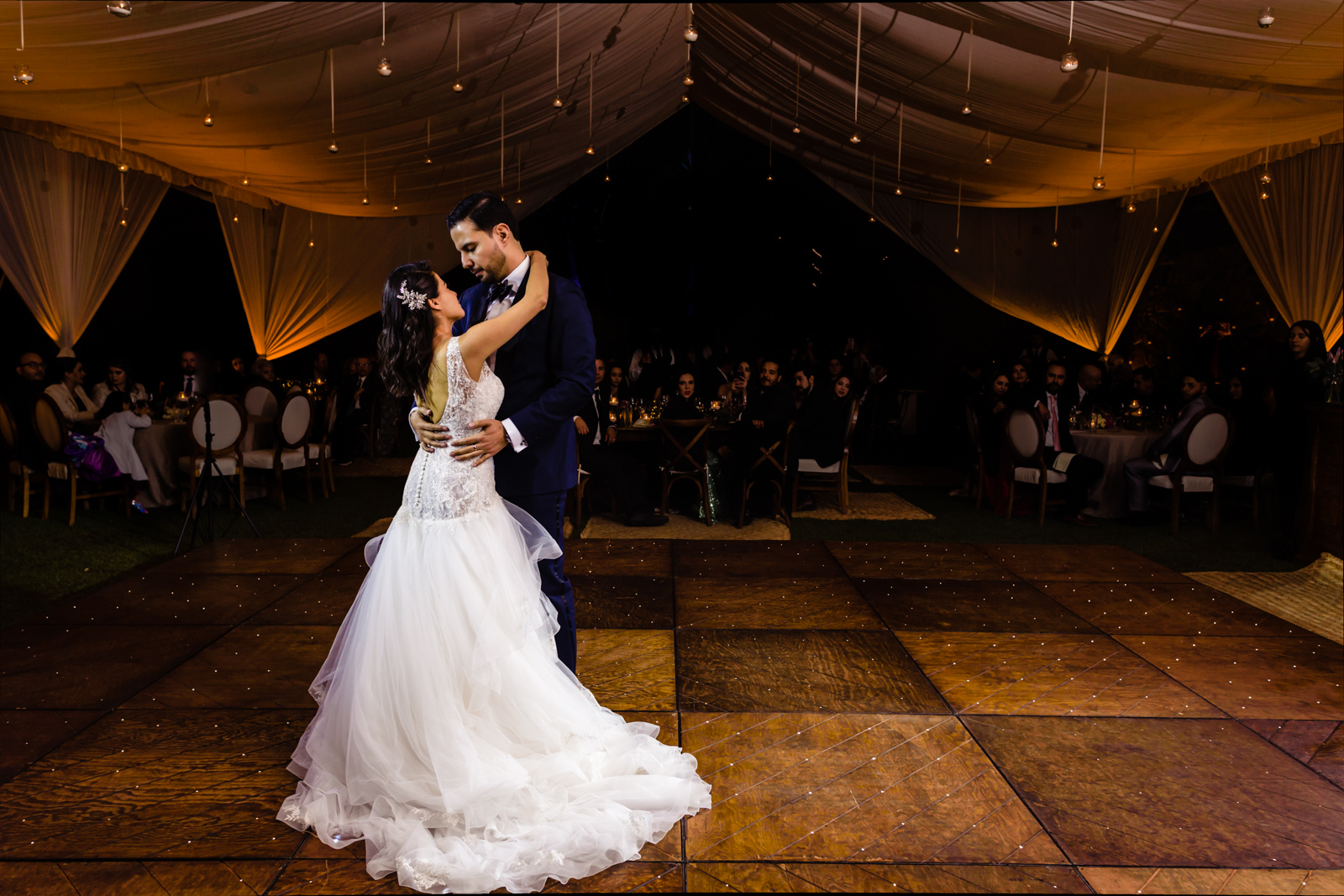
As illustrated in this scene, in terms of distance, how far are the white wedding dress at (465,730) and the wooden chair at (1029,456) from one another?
4954mm

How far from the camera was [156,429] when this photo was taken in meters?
6.35

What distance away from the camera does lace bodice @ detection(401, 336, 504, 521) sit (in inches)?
87.5

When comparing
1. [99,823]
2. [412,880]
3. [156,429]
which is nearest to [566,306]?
[412,880]

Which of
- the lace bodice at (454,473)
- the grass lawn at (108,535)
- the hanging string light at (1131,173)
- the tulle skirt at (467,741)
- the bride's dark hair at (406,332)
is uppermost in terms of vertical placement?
the hanging string light at (1131,173)

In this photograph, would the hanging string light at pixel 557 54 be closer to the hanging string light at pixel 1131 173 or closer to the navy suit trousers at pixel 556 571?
the navy suit trousers at pixel 556 571

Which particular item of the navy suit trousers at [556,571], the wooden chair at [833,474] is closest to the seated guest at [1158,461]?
the wooden chair at [833,474]

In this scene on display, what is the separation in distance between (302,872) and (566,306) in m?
1.53

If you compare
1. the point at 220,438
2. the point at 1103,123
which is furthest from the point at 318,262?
the point at 1103,123

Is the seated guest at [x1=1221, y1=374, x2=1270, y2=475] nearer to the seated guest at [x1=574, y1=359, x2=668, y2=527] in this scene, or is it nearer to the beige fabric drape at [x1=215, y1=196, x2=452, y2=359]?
the seated guest at [x1=574, y1=359, x2=668, y2=527]

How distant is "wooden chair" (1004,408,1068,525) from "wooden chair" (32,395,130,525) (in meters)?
6.61

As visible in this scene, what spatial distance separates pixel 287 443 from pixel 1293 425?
7121 mm

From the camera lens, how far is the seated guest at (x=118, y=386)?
7180 millimetres

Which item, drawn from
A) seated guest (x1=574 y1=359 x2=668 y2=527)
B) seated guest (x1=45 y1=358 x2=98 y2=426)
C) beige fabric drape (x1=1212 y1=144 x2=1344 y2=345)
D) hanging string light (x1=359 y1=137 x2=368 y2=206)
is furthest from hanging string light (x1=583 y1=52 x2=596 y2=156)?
beige fabric drape (x1=1212 y1=144 x2=1344 y2=345)

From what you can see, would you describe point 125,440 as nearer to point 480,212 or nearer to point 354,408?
point 354,408
